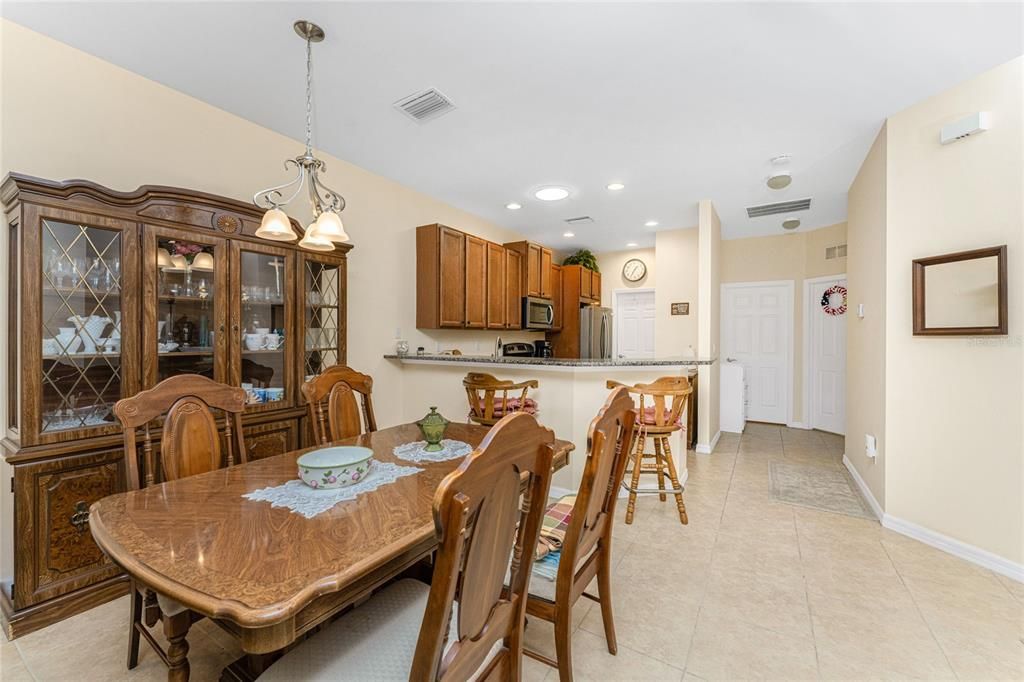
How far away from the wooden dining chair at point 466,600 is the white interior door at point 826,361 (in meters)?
5.80

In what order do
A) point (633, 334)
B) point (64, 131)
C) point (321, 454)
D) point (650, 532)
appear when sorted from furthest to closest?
point (633, 334) < point (650, 532) < point (64, 131) < point (321, 454)

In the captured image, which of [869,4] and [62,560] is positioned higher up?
[869,4]

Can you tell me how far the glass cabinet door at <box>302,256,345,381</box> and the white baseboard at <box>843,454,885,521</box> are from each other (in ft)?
12.7

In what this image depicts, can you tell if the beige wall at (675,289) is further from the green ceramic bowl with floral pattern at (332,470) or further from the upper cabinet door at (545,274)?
the green ceramic bowl with floral pattern at (332,470)

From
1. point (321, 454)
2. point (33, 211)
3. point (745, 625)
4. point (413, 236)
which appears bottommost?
point (745, 625)

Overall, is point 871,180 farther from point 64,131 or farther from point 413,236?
point 64,131

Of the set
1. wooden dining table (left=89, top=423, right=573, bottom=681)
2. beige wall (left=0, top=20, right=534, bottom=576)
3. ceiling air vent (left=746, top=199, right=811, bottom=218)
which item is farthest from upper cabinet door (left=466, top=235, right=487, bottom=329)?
wooden dining table (left=89, top=423, right=573, bottom=681)

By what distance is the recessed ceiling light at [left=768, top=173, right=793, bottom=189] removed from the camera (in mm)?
3721

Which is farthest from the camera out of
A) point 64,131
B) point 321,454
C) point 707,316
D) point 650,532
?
point 707,316

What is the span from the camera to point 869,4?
1.87 metres

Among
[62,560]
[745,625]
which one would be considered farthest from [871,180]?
[62,560]

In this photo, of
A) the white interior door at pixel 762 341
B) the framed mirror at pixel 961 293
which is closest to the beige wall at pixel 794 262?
the white interior door at pixel 762 341

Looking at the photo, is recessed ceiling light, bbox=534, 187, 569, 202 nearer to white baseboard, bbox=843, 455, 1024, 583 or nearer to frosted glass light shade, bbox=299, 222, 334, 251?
frosted glass light shade, bbox=299, 222, 334, 251

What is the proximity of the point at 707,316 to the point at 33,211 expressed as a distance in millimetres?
4924
